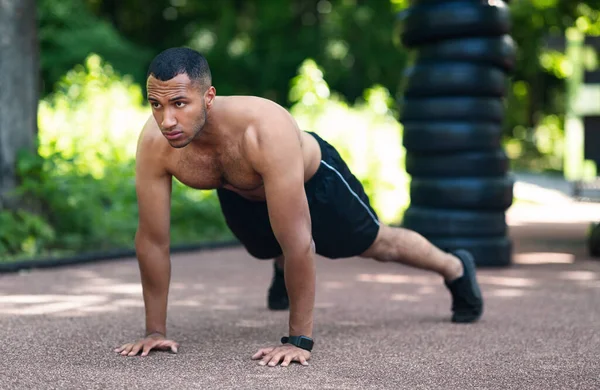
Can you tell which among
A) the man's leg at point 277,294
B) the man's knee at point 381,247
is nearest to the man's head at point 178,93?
the man's knee at point 381,247

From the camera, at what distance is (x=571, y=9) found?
15.7 m

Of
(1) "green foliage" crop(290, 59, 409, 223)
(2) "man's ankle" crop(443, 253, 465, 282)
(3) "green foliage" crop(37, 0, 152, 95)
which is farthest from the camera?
(3) "green foliage" crop(37, 0, 152, 95)

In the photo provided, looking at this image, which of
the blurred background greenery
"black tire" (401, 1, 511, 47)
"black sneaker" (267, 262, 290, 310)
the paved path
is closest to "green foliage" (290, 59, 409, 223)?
the blurred background greenery

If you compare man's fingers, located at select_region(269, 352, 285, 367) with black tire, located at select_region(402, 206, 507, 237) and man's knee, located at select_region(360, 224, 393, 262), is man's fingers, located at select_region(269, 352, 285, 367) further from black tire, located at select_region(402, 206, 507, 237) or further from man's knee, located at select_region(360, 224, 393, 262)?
black tire, located at select_region(402, 206, 507, 237)

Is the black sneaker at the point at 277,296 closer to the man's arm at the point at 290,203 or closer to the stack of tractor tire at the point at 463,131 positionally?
the man's arm at the point at 290,203

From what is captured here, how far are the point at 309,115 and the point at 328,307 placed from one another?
718cm

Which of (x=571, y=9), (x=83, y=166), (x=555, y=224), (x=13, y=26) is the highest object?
(x=571, y=9)

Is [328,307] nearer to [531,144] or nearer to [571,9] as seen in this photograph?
[571,9]

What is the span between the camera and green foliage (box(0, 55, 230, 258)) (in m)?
7.50

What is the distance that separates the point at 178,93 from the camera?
11.4 feet

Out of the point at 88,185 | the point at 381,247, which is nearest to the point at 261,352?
the point at 381,247

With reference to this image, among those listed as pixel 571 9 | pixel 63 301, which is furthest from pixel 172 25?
pixel 63 301

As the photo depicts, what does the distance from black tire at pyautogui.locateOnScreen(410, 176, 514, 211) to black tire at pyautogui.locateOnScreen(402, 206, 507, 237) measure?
0.05 metres

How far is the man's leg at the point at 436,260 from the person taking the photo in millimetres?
4574
